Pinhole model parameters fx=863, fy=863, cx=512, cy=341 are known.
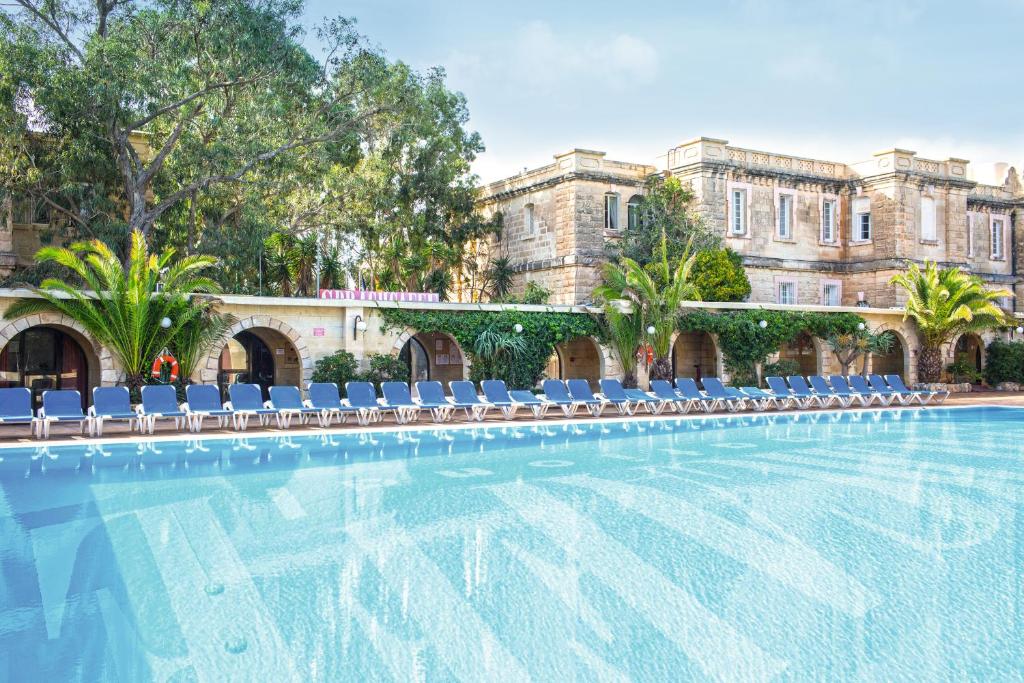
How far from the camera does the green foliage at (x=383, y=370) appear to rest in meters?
19.8

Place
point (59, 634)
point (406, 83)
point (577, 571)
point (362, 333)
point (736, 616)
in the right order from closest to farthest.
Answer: point (59, 634) < point (736, 616) < point (577, 571) < point (362, 333) < point (406, 83)

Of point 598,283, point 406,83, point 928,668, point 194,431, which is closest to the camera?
point 928,668

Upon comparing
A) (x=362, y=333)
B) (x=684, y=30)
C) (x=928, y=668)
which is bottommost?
(x=928, y=668)

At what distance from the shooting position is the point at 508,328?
71.3 ft

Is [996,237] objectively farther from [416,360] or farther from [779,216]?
[416,360]

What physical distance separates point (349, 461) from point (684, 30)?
11.1m

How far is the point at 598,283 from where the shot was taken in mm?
28750

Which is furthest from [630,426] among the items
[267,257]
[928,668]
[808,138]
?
[808,138]

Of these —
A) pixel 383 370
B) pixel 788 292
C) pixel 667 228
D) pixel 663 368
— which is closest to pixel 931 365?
pixel 788 292

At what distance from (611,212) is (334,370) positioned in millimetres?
13370

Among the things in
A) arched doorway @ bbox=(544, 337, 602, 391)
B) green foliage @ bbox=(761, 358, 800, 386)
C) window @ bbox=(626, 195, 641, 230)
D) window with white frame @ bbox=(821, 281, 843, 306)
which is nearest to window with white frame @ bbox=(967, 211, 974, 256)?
window with white frame @ bbox=(821, 281, 843, 306)

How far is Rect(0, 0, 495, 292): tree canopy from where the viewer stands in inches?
736

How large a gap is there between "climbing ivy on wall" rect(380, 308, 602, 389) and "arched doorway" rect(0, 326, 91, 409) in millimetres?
6697

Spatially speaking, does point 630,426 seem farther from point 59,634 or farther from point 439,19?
point 59,634
